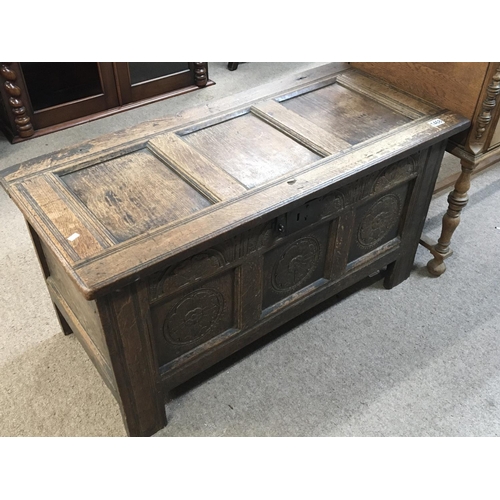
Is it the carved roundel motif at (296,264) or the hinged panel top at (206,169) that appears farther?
the carved roundel motif at (296,264)

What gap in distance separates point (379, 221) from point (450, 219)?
1.18ft

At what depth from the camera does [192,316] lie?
1.47 metres

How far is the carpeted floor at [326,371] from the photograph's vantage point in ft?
5.34

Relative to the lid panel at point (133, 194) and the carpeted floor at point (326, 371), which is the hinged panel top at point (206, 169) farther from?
the carpeted floor at point (326, 371)

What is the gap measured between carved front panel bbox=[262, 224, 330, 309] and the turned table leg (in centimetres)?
55

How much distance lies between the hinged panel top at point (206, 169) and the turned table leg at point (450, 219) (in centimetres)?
25

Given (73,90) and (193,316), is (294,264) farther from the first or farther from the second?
(73,90)

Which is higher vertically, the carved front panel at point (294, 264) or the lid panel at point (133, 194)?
the lid panel at point (133, 194)

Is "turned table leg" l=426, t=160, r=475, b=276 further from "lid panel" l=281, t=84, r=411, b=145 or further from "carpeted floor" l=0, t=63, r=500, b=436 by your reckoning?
"lid panel" l=281, t=84, r=411, b=145

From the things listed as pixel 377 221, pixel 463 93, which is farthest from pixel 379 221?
pixel 463 93

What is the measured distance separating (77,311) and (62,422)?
1.11 ft

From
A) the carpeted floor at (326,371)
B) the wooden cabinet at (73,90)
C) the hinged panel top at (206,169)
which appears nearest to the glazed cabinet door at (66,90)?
the wooden cabinet at (73,90)

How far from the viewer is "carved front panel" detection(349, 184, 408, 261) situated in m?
1.71

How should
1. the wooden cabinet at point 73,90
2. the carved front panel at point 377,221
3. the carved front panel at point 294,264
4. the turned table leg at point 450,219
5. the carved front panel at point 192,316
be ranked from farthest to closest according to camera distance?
the wooden cabinet at point 73,90, the turned table leg at point 450,219, the carved front panel at point 377,221, the carved front panel at point 294,264, the carved front panel at point 192,316
